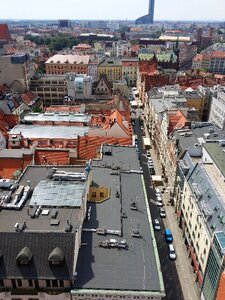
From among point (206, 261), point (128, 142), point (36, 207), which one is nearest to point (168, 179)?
point (128, 142)

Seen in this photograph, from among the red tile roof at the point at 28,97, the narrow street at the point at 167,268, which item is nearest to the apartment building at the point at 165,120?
the narrow street at the point at 167,268

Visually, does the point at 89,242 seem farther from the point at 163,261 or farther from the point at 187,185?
the point at 187,185

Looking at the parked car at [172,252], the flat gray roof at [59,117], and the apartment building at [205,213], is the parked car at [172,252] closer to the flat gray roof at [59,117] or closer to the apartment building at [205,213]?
the apartment building at [205,213]

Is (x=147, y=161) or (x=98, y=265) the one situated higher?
(x=98, y=265)

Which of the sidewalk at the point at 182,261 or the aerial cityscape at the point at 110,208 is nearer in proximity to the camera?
the aerial cityscape at the point at 110,208

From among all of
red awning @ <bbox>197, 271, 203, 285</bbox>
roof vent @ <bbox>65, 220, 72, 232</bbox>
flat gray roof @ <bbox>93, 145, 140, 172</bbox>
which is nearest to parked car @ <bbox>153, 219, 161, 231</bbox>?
flat gray roof @ <bbox>93, 145, 140, 172</bbox>

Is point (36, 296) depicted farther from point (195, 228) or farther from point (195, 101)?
point (195, 101)
